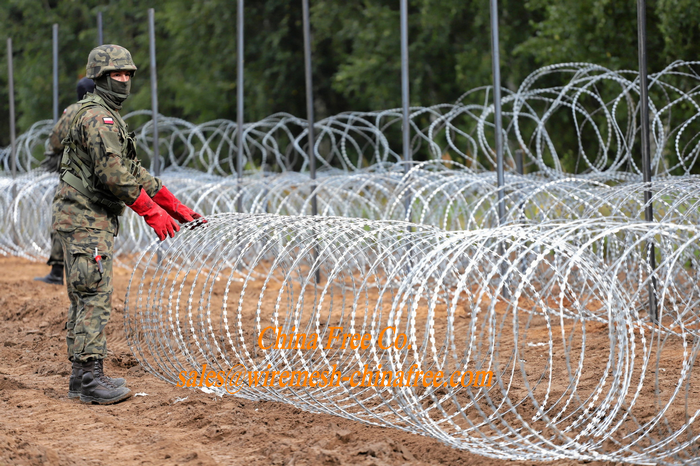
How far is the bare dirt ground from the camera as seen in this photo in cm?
414

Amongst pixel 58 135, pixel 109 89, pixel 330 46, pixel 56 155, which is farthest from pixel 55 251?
pixel 330 46

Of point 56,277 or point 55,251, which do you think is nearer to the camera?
point 55,251

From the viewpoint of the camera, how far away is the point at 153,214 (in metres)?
5.20

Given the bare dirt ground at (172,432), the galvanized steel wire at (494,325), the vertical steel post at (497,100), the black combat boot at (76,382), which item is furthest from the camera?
the vertical steel post at (497,100)

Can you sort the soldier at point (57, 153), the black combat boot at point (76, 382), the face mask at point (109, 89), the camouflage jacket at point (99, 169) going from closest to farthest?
the camouflage jacket at point (99, 169) → the face mask at point (109, 89) → the black combat boot at point (76, 382) → the soldier at point (57, 153)

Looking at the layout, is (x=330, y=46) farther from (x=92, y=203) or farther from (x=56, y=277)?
(x=92, y=203)

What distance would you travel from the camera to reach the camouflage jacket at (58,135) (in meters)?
6.67

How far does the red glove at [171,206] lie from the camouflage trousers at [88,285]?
1.43ft

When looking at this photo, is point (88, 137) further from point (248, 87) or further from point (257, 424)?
point (248, 87)

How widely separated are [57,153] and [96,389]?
363 cm

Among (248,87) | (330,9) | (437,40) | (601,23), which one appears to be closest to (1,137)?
(248,87)

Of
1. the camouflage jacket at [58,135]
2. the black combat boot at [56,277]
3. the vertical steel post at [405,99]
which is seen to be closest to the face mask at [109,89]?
the camouflage jacket at [58,135]

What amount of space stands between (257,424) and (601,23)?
13.2 meters

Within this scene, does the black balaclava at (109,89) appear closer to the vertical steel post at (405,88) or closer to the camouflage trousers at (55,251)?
the camouflage trousers at (55,251)
